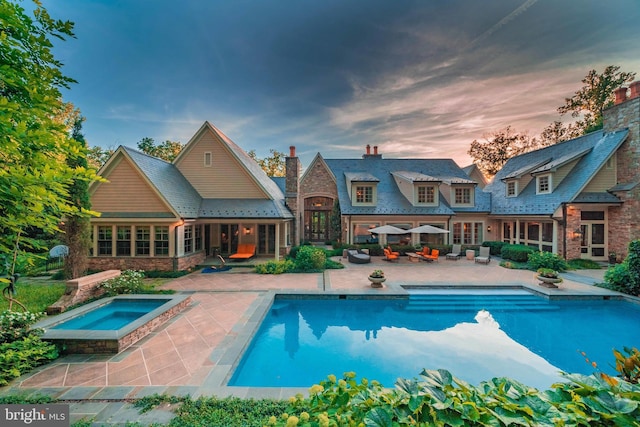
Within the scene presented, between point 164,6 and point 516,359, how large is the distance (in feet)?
54.1

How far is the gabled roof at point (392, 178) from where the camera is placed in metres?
19.9

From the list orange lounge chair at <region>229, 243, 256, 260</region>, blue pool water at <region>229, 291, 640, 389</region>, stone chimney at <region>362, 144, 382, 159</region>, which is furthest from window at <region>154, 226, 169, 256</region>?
stone chimney at <region>362, 144, 382, 159</region>

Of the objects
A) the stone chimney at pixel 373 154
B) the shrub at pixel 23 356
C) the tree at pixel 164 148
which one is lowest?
the shrub at pixel 23 356

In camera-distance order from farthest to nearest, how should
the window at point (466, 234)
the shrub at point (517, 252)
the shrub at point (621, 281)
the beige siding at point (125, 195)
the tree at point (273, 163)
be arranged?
1. the tree at point (273, 163)
2. the window at point (466, 234)
3. the shrub at point (517, 252)
4. the beige siding at point (125, 195)
5. the shrub at point (621, 281)

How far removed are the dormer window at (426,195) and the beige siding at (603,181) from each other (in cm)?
875

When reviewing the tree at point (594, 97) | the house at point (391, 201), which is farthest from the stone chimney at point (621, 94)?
the tree at point (594, 97)

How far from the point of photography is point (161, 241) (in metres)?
13.7

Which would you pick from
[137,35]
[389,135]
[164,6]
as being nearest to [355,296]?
[164,6]

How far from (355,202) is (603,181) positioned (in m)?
15.7

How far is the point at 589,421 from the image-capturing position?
1793 mm

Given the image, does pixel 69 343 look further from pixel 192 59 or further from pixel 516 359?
pixel 192 59

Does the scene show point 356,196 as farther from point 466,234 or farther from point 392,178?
point 466,234

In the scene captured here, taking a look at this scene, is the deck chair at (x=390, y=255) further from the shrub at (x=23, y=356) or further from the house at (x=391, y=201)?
the shrub at (x=23, y=356)

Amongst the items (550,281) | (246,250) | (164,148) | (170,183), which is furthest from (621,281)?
(164,148)
